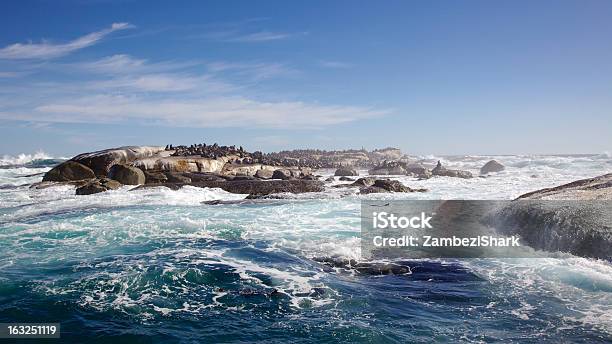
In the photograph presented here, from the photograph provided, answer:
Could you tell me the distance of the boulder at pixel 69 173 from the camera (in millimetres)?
31969

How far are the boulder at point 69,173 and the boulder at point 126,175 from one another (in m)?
4.58

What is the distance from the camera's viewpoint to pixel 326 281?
376 inches

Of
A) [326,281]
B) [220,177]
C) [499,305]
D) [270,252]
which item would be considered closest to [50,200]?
[220,177]

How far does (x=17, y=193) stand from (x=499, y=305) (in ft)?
96.9

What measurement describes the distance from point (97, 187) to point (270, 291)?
21085mm

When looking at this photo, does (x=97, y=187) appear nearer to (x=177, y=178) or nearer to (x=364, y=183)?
(x=177, y=178)

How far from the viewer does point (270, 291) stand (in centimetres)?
885

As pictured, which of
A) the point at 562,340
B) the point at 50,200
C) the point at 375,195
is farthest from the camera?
the point at 375,195

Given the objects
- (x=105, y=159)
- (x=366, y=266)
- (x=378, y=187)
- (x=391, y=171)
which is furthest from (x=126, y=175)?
(x=391, y=171)

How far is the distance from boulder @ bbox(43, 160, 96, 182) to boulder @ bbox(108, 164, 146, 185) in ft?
15.0

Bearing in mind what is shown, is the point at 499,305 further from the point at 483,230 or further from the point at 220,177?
the point at 220,177

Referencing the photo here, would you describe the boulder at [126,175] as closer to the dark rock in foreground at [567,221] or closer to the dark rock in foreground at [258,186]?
the dark rock in foreground at [258,186]

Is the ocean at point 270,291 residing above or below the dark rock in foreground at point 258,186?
below

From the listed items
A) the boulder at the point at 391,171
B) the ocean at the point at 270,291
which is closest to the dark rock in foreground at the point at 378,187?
the ocean at the point at 270,291
